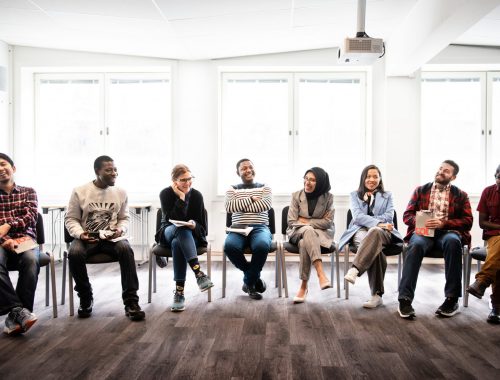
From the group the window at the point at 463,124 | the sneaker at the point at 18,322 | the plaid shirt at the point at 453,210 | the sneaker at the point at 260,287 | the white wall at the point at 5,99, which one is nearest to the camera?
the sneaker at the point at 18,322

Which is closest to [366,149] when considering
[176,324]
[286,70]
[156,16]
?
[286,70]

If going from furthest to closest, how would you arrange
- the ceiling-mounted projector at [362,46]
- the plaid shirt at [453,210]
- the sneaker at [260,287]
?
the sneaker at [260,287] < the ceiling-mounted projector at [362,46] < the plaid shirt at [453,210]

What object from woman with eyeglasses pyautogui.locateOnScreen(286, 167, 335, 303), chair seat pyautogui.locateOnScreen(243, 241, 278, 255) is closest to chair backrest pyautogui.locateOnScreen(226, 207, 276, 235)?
woman with eyeglasses pyautogui.locateOnScreen(286, 167, 335, 303)

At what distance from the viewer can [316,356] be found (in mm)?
2707

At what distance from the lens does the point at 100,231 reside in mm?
3631

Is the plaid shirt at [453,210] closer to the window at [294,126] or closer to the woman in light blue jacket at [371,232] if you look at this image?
the woman in light blue jacket at [371,232]

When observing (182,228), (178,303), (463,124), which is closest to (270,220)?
(182,228)

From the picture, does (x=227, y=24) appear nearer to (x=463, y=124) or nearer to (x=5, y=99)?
(x=5, y=99)

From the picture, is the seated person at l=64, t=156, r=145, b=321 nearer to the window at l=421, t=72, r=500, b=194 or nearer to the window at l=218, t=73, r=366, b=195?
the window at l=218, t=73, r=366, b=195

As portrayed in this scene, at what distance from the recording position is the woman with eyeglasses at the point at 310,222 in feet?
13.0

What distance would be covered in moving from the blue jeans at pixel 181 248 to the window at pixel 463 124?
366cm

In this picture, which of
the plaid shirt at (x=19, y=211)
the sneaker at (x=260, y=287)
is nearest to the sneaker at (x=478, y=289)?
the sneaker at (x=260, y=287)

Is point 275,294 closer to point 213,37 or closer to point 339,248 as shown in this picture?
point 339,248

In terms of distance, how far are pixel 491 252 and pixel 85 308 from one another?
3.07m
